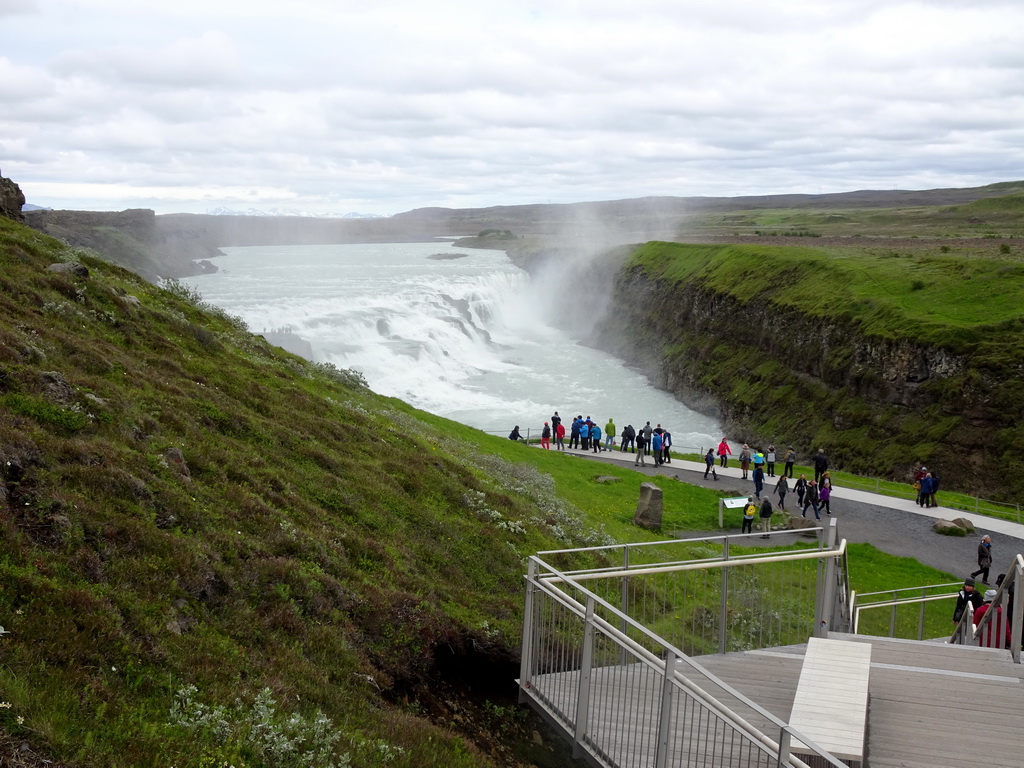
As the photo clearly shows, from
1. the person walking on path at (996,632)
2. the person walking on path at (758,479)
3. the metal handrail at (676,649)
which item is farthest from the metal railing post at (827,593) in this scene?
the person walking on path at (758,479)

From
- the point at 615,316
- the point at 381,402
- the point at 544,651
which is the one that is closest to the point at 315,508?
the point at 544,651

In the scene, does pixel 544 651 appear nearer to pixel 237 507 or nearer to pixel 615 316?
pixel 237 507

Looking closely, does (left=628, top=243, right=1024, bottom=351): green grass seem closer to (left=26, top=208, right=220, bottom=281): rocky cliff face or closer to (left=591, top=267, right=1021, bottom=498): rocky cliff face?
(left=591, top=267, right=1021, bottom=498): rocky cliff face

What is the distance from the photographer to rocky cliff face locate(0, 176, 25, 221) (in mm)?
26641

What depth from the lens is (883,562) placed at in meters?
24.0

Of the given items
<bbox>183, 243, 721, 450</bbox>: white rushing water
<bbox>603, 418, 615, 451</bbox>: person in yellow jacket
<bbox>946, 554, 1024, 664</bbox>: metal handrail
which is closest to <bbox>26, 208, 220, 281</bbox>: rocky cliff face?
<bbox>183, 243, 721, 450</bbox>: white rushing water

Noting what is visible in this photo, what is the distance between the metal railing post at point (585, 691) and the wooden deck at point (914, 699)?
0.18 m

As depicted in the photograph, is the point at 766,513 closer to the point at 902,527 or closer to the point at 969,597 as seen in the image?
the point at 902,527

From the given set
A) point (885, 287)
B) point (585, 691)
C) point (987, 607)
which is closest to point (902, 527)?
point (987, 607)

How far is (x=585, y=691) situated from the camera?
7.75m

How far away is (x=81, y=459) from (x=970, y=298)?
146 ft

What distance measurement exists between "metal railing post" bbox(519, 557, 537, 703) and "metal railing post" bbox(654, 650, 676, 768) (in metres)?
2.17

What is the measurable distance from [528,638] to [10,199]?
25777mm

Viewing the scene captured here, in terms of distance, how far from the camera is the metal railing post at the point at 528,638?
346 inches
